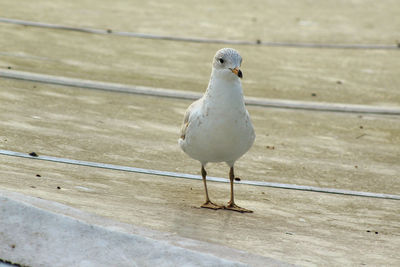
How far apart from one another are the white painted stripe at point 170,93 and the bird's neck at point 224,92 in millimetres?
3969

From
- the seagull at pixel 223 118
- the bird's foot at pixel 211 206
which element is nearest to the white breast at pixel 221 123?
the seagull at pixel 223 118

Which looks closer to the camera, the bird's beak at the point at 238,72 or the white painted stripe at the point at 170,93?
the bird's beak at the point at 238,72

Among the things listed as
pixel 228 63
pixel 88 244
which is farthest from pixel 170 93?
pixel 88 244

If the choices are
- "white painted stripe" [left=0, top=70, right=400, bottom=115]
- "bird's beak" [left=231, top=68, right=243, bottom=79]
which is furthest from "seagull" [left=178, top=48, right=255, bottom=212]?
"white painted stripe" [left=0, top=70, right=400, bottom=115]

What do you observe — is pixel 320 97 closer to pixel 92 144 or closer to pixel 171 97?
pixel 171 97

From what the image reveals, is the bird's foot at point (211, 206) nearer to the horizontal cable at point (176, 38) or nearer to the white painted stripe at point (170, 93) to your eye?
the white painted stripe at point (170, 93)

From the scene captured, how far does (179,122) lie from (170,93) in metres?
1.15

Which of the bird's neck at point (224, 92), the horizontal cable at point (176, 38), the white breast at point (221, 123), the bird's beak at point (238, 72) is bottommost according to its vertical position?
the horizontal cable at point (176, 38)

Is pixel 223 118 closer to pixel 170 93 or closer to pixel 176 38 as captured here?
pixel 170 93

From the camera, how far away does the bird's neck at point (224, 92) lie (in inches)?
231

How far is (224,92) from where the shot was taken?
587 cm

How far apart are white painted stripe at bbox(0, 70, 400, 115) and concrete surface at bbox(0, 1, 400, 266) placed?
0.60 feet

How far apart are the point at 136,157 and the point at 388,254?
2867 mm

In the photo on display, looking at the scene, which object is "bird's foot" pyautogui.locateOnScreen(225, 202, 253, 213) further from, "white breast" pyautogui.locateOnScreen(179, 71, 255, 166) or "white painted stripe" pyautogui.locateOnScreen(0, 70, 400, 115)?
"white painted stripe" pyautogui.locateOnScreen(0, 70, 400, 115)
